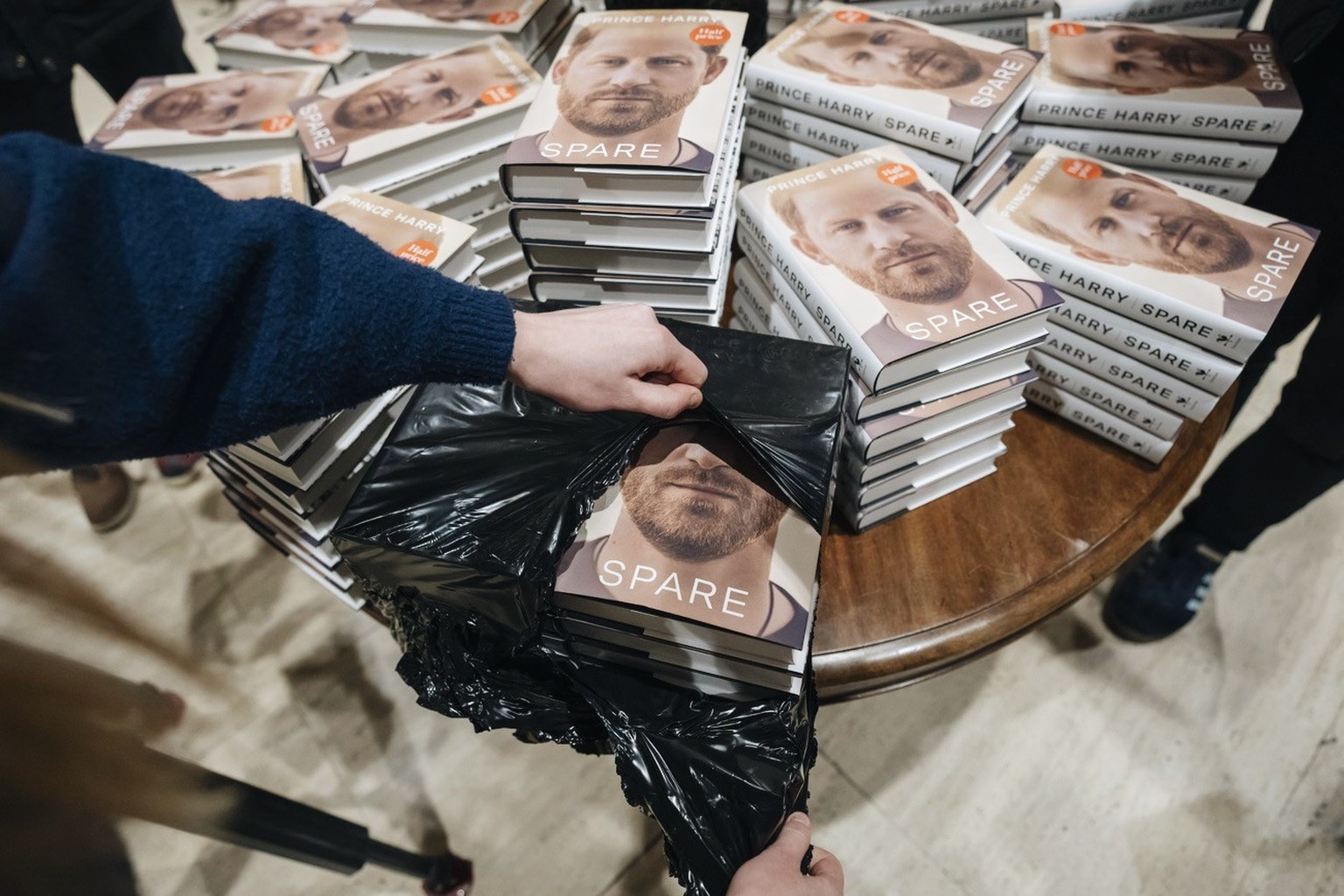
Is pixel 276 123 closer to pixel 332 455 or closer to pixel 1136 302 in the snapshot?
pixel 332 455

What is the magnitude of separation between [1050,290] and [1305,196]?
513mm

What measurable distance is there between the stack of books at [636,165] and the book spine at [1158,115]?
404 mm

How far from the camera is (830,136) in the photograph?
99 cm

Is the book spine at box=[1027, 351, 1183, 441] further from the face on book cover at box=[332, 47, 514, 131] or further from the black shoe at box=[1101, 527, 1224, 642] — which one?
the face on book cover at box=[332, 47, 514, 131]

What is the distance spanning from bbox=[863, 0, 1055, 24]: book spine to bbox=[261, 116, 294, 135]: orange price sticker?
906 millimetres

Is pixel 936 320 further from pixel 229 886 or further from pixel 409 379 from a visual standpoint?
pixel 229 886

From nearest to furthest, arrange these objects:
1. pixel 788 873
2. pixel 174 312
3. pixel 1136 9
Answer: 1. pixel 174 312
2. pixel 788 873
3. pixel 1136 9

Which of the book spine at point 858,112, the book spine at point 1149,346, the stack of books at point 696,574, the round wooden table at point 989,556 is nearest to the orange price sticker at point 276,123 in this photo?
the book spine at point 858,112

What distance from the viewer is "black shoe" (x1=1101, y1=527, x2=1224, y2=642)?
1.34m

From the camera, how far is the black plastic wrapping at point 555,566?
0.67 m

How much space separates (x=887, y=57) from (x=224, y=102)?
1.01m

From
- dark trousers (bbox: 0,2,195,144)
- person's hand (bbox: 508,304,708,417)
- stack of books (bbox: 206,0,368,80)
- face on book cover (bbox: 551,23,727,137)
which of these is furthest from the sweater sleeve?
dark trousers (bbox: 0,2,195,144)

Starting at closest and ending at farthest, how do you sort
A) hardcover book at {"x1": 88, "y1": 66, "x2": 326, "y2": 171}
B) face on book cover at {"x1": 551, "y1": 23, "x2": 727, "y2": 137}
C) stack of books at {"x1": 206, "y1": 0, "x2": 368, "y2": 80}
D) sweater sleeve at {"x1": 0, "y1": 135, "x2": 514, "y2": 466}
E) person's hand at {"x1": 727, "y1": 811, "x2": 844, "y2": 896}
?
sweater sleeve at {"x1": 0, "y1": 135, "x2": 514, "y2": 466}, person's hand at {"x1": 727, "y1": 811, "x2": 844, "y2": 896}, face on book cover at {"x1": 551, "y1": 23, "x2": 727, "y2": 137}, hardcover book at {"x1": 88, "y1": 66, "x2": 326, "y2": 171}, stack of books at {"x1": 206, "y1": 0, "x2": 368, "y2": 80}

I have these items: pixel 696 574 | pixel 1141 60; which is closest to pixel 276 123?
pixel 696 574
